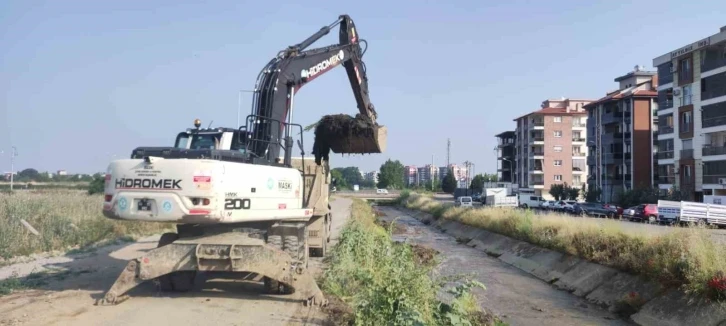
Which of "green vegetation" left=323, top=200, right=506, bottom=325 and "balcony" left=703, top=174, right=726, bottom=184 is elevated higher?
"balcony" left=703, top=174, right=726, bottom=184

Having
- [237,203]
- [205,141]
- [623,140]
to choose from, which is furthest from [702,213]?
[623,140]

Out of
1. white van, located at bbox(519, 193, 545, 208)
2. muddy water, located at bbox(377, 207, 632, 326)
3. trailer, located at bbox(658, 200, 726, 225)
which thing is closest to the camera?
muddy water, located at bbox(377, 207, 632, 326)

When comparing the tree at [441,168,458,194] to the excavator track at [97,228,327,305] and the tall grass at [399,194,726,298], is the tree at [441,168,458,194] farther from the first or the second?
the excavator track at [97,228,327,305]

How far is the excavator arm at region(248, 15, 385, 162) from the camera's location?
12211 millimetres

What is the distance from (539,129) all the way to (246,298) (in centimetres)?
9552

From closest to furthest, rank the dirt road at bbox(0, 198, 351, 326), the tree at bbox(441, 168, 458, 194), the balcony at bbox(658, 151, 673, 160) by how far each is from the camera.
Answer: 1. the dirt road at bbox(0, 198, 351, 326)
2. the balcony at bbox(658, 151, 673, 160)
3. the tree at bbox(441, 168, 458, 194)

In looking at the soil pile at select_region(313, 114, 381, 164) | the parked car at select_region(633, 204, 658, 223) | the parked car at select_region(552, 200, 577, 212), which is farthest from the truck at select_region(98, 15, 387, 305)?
the parked car at select_region(552, 200, 577, 212)

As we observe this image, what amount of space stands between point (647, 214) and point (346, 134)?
124 feet

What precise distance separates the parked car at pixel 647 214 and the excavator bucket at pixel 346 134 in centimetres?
3572

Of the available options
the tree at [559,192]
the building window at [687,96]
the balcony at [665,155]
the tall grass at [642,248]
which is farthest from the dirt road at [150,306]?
the tree at [559,192]

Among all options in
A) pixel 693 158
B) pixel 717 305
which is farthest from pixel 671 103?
pixel 717 305

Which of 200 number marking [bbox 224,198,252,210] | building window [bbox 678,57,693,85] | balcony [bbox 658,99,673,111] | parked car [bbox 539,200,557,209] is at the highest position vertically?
building window [bbox 678,57,693,85]

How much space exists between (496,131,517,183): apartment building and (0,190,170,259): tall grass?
3692 inches

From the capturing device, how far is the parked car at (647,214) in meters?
44.8
